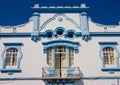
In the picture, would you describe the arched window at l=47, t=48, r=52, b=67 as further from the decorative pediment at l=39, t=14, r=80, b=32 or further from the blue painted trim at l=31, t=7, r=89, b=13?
the blue painted trim at l=31, t=7, r=89, b=13

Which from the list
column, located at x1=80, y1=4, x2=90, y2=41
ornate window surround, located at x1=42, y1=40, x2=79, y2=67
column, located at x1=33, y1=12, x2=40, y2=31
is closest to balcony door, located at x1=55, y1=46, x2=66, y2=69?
ornate window surround, located at x1=42, y1=40, x2=79, y2=67

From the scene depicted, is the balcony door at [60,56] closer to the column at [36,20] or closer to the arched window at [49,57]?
the arched window at [49,57]

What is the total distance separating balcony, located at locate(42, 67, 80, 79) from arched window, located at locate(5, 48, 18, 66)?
301cm

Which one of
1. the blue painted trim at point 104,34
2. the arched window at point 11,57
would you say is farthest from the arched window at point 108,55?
the arched window at point 11,57

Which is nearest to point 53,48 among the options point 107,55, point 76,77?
point 76,77

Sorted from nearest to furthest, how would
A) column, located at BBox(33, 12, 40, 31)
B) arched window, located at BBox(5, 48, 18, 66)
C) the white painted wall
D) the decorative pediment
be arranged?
the white painted wall
arched window, located at BBox(5, 48, 18, 66)
column, located at BBox(33, 12, 40, 31)
the decorative pediment

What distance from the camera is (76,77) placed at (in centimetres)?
2231

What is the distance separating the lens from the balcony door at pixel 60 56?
2380cm

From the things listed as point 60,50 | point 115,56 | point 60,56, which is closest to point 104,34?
point 115,56

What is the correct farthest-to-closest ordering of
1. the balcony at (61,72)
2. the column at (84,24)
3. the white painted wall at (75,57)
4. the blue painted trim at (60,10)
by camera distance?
the blue painted trim at (60,10) < the column at (84,24) < the white painted wall at (75,57) < the balcony at (61,72)

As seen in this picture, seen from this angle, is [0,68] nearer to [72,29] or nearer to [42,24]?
[42,24]

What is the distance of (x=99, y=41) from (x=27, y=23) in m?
7.23

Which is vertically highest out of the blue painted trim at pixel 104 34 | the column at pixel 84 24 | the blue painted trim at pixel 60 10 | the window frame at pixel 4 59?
the blue painted trim at pixel 60 10

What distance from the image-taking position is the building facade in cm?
2288
